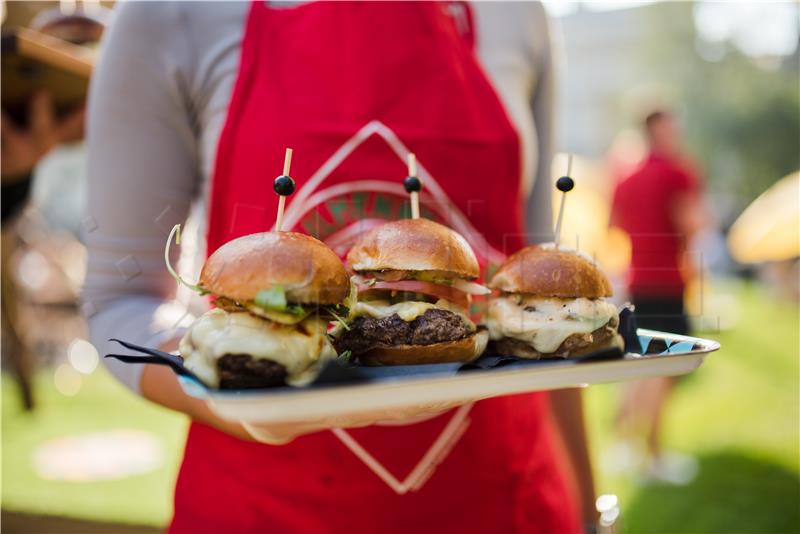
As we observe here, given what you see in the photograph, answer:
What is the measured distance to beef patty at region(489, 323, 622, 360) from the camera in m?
1.46

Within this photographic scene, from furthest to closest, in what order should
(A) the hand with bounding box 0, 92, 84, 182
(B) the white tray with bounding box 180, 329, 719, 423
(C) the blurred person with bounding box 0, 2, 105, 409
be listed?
1. (A) the hand with bounding box 0, 92, 84, 182
2. (C) the blurred person with bounding box 0, 2, 105, 409
3. (B) the white tray with bounding box 180, 329, 719, 423

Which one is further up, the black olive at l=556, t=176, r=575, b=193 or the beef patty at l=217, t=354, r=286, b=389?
the black olive at l=556, t=176, r=575, b=193

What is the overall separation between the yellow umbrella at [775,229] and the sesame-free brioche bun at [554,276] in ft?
12.3

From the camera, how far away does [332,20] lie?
5.78 feet

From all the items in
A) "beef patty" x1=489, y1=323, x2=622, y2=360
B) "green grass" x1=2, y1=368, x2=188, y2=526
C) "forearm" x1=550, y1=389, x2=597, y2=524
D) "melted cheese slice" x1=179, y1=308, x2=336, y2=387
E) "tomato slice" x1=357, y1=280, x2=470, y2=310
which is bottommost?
"green grass" x1=2, y1=368, x2=188, y2=526

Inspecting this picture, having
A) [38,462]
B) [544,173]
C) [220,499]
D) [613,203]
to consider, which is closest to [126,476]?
[38,462]

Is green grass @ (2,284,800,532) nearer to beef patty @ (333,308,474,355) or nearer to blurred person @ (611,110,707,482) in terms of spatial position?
blurred person @ (611,110,707,482)

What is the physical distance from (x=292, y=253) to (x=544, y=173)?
4.03ft

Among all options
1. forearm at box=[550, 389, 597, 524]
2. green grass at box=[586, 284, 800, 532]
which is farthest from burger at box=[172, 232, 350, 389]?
green grass at box=[586, 284, 800, 532]

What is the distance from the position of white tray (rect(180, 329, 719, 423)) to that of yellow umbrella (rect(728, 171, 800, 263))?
385 cm

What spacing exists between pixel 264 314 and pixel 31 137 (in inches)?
109

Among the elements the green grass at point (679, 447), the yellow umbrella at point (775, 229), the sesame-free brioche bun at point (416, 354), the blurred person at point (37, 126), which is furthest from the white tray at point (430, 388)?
the yellow umbrella at point (775, 229)

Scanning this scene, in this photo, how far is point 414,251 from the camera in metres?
1.37

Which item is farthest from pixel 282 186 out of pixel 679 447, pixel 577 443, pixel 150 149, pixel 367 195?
pixel 679 447
